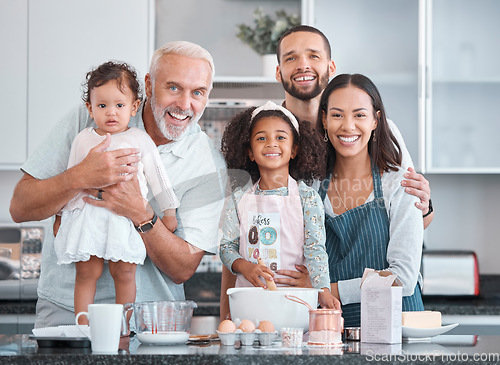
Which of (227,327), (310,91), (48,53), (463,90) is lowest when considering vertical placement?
(227,327)

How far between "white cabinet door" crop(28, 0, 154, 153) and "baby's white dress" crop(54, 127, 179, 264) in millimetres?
1269

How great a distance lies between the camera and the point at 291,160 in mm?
1521

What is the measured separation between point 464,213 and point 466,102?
51 cm

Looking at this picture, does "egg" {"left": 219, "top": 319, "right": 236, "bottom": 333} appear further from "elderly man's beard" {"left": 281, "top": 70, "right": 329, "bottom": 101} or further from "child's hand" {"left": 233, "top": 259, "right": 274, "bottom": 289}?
"elderly man's beard" {"left": 281, "top": 70, "right": 329, "bottom": 101}

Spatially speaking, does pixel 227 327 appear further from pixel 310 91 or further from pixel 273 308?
pixel 310 91

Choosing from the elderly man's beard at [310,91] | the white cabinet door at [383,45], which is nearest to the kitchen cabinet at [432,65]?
the white cabinet door at [383,45]

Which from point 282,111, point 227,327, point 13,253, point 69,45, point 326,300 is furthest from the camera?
point 69,45

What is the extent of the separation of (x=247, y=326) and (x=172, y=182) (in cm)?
46

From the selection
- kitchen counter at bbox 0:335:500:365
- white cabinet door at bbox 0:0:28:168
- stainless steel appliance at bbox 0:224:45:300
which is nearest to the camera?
kitchen counter at bbox 0:335:500:365

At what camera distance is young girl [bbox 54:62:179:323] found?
4.47ft

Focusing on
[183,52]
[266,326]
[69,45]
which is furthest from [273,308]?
[69,45]

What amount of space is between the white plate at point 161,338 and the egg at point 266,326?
0.13 meters

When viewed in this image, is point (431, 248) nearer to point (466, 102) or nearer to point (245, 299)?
point (466, 102)

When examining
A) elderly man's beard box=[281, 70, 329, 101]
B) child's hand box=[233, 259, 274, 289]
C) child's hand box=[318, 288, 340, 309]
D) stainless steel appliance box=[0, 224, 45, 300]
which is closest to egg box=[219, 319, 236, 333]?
child's hand box=[233, 259, 274, 289]
